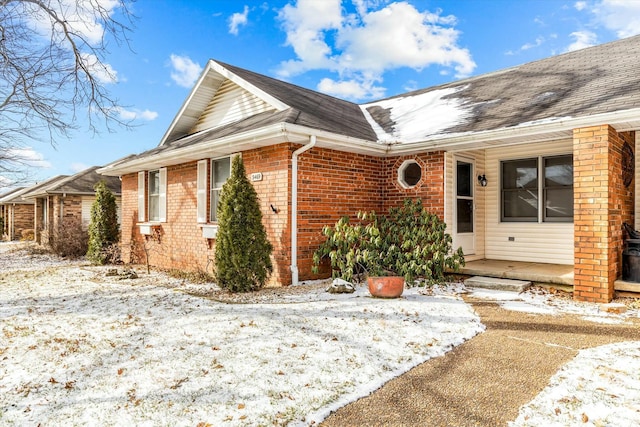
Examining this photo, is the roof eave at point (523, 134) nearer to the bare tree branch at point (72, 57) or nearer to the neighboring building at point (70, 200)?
the bare tree branch at point (72, 57)

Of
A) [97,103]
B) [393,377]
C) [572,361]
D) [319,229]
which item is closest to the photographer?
[393,377]

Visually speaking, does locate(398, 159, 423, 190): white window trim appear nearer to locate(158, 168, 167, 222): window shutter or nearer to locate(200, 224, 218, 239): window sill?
locate(200, 224, 218, 239): window sill

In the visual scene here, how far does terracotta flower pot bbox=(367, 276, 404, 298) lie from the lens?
5.98 metres

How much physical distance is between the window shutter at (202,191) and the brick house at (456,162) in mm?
32

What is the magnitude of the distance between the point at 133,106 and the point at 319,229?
525 centimetres

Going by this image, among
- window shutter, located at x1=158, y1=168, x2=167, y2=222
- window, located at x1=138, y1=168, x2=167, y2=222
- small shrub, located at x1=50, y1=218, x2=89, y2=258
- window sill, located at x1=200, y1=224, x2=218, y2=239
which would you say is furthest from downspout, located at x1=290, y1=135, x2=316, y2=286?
small shrub, located at x1=50, y1=218, x2=89, y2=258

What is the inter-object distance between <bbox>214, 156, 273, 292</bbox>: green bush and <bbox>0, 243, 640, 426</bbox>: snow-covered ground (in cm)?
69

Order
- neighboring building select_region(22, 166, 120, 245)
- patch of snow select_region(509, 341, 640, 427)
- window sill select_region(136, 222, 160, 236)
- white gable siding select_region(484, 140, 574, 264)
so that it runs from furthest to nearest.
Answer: neighboring building select_region(22, 166, 120, 245) → window sill select_region(136, 222, 160, 236) → white gable siding select_region(484, 140, 574, 264) → patch of snow select_region(509, 341, 640, 427)

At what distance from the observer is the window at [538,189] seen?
7.81m

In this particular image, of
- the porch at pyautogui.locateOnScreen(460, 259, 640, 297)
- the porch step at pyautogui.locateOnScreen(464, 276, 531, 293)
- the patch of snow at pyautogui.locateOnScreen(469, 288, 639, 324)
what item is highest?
the porch at pyautogui.locateOnScreen(460, 259, 640, 297)

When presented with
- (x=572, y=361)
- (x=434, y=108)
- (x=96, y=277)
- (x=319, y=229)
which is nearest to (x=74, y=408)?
(x=572, y=361)

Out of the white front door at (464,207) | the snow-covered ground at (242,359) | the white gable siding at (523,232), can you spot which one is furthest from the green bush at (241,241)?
the white gable siding at (523,232)

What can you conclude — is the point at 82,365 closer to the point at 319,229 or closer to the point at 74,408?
the point at 74,408

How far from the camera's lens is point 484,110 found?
7.77 meters
